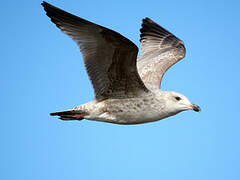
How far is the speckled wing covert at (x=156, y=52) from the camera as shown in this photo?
8711mm

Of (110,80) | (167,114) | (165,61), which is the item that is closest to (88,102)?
(110,80)

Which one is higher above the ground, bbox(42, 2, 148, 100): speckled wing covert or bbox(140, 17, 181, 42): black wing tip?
bbox(140, 17, 181, 42): black wing tip

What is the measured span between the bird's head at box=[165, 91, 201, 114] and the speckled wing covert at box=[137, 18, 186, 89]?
32.8 inches

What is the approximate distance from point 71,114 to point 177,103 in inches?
74.1

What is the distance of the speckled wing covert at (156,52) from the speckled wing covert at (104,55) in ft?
3.67

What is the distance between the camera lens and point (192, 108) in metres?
7.14

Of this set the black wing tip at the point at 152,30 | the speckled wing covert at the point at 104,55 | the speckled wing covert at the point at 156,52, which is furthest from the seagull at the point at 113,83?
the black wing tip at the point at 152,30

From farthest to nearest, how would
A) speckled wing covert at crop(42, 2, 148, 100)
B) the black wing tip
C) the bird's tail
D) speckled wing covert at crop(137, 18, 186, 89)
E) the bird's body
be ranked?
1. the black wing tip
2. speckled wing covert at crop(137, 18, 186, 89)
3. the bird's tail
4. the bird's body
5. speckled wing covert at crop(42, 2, 148, 100)

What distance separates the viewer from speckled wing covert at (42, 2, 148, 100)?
6.35 m

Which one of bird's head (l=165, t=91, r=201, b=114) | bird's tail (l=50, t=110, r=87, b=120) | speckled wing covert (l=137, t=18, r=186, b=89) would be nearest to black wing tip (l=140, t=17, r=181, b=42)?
speckled wing covert (l=137, t=18, r=186, b=89)

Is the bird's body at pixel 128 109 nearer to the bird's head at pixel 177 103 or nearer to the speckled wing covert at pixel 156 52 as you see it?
the bird's head at pixel 177 103

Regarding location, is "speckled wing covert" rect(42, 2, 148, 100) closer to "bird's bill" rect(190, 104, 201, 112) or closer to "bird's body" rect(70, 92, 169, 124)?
"bird's body" rect(70, 92, 169, 124)

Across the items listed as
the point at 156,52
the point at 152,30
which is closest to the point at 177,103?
the point at 156,52

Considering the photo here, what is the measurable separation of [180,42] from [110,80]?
395 centimetres
